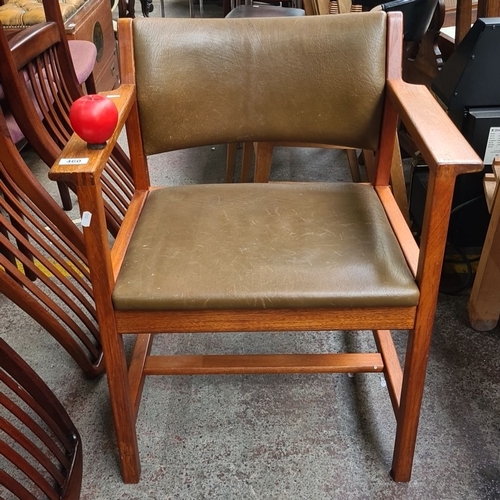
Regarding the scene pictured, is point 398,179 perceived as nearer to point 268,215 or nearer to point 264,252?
point 268,215

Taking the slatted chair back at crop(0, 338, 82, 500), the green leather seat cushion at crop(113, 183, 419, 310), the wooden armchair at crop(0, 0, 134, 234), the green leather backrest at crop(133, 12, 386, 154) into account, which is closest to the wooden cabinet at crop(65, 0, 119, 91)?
the wooden armchair at crop(0, 0, 134, 234)

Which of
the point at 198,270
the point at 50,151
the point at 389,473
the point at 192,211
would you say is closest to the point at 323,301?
the point at 198,270

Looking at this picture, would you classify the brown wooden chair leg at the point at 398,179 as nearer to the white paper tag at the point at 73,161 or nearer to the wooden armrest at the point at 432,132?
the wooden armrest at the point at 432,132

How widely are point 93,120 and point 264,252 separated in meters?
0.34

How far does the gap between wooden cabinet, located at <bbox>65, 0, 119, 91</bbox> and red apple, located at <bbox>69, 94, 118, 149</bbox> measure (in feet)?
5.33

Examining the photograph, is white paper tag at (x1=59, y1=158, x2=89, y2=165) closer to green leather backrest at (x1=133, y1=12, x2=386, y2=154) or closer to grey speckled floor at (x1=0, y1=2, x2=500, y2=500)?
green leather backrest at (x1=133, y1=12, x2=386, y2=154)

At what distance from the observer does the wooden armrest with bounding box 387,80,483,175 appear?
30.8 inches

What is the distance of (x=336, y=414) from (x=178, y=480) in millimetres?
363

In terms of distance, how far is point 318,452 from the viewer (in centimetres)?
116

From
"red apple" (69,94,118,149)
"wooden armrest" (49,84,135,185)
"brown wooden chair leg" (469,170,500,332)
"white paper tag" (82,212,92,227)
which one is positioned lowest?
"brown wooden chair leg" (469,170,500,332)

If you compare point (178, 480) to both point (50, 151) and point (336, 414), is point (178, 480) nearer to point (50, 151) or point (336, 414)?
point (336, 414)

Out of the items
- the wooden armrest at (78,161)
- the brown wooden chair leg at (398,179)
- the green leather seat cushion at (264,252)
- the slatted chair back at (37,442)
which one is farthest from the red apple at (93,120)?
the brown wooden chair leg at (398,179)

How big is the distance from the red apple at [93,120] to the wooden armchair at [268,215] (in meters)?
0.03

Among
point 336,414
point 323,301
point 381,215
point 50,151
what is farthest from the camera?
point 50,151
